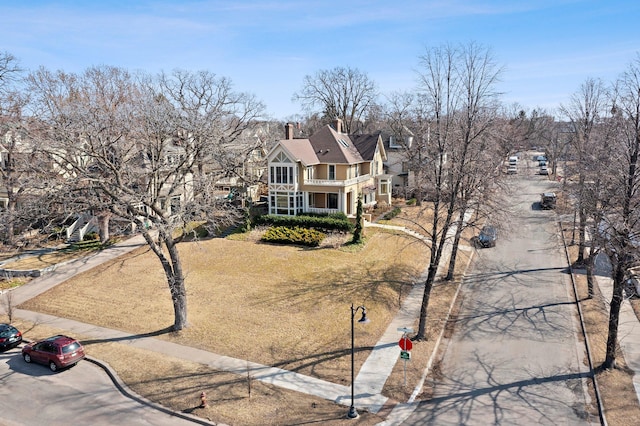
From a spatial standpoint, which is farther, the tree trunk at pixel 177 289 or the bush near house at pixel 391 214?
the bush near house at pixel 391 214

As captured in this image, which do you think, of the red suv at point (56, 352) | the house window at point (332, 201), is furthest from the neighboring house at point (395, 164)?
the red suv at point (56, 352)

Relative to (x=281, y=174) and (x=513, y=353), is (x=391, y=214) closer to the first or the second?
(x=281, y=174)

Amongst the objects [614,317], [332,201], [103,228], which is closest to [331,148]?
[332,201]

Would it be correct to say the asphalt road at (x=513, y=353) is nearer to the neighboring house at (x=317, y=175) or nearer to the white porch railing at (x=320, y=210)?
the white porch railing at (x=320, y=210)

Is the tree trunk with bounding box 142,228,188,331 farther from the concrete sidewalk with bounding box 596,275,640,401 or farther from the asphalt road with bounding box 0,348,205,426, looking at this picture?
the concrete sidewalk with bounding box 596,275,640,401

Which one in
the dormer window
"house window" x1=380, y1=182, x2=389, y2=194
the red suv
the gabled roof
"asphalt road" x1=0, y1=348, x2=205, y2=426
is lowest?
"asphalt road" x1=0, y1=348, x2=205, y2=426

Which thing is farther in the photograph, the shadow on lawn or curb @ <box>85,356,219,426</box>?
the shadow on lawn

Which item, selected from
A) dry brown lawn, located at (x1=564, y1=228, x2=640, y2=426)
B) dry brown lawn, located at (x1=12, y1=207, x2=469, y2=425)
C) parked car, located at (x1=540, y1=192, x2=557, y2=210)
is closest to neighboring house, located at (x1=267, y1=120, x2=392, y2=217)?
dry brown lawn, located at (x1=12, y1=207, x2=469, y2=425)
